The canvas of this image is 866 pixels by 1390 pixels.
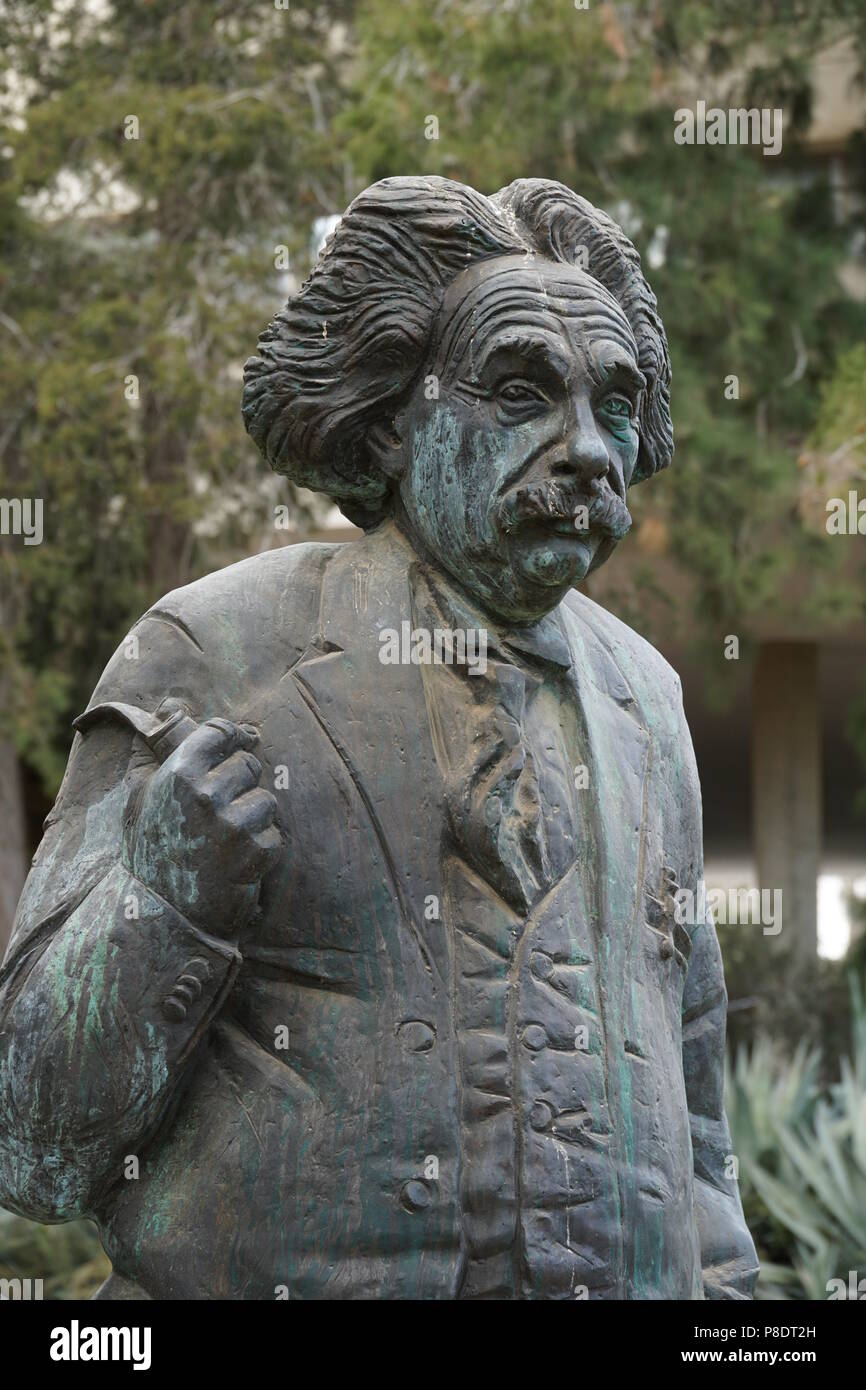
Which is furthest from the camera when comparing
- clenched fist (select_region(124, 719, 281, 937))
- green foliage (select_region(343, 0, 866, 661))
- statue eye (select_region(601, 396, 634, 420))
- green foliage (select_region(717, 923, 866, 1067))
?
green foliage (select_region(717, 923, 866, 1067))

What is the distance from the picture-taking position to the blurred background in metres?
11.0

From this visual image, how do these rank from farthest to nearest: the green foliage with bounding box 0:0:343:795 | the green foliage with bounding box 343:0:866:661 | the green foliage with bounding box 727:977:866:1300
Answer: the green foliage with bounding box 0:0:343:795 < the green foliage with bounding box 343:0:866:661 < the green foliage with bounding box 727:977:866:1300

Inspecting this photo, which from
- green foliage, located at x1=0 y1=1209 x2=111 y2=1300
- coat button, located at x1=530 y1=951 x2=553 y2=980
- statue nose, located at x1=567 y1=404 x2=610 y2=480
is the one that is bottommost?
green foliage, located at x1=0 y1=1209 x2=111 y2=1300

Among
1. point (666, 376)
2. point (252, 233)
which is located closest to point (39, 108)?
point (252, 233)

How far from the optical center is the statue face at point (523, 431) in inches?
110

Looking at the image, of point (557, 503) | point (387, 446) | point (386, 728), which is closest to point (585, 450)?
point (557, 503)

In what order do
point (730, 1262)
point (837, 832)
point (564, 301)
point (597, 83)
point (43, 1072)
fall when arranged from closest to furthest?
1. point (43, 1072)
2. point (564, 301)
3. point (730, 1262)
4. point (597, 83)
5. point (837, 832)

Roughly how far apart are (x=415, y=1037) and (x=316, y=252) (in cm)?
849

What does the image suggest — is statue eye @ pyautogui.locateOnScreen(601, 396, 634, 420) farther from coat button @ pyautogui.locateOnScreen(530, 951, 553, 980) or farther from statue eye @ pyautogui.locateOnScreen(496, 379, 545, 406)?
coat button @ pyautogui.locateOnScreen(530, 951, 553, 980)

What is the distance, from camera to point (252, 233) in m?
11.8

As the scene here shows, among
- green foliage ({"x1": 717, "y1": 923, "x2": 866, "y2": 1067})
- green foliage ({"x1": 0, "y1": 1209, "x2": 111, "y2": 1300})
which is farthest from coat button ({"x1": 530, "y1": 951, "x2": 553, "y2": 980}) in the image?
green foliage ({"x1": 717, "y1": 923, "x2": 866, "y2": 1067})

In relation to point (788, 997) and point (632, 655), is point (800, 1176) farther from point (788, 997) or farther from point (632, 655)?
point (632, 655)

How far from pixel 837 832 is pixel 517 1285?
74.3 ft
